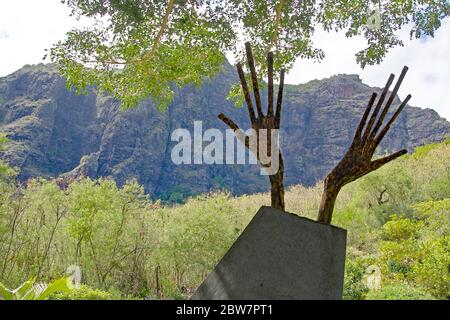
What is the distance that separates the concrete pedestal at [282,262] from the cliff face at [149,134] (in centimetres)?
9154

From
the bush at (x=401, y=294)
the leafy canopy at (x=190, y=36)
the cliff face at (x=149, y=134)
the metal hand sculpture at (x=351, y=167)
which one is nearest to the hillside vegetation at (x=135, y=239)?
the bush at (x=401, y=294)

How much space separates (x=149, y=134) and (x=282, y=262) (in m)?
101

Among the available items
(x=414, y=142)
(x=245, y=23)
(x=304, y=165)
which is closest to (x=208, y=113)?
(x=304, y=165)

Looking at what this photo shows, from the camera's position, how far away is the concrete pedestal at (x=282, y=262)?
Answer: 2.23m

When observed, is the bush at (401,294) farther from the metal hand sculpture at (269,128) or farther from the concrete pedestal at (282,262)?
Result: the concrete pedestal at (282,262)

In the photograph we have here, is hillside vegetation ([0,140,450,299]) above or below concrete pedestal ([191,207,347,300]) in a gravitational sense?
below

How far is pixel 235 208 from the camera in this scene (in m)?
16.6

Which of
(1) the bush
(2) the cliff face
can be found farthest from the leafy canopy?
(2) the cliff face

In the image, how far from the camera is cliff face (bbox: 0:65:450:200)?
313ft

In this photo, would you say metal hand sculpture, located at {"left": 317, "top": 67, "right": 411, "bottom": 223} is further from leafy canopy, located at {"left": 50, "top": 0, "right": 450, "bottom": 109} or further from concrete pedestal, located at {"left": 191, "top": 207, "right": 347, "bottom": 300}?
leafy canopy, located at {"left": 50, "top": 0, "right": 450, "bottom": 109}

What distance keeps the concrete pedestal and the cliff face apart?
9154 centimetres

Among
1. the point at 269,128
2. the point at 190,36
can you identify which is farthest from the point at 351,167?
the point at 190,36

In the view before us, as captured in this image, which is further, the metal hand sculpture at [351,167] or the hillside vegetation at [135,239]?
the hillside vegetation at [135,239]
